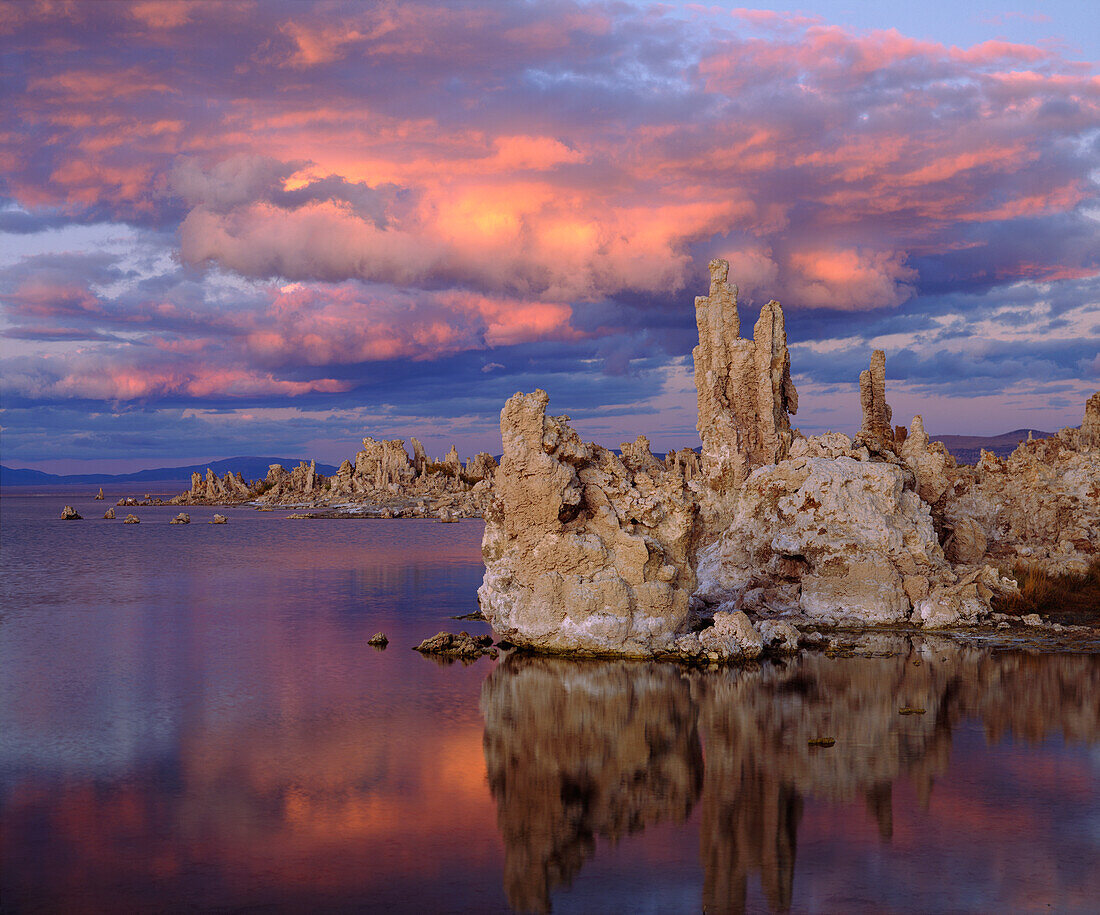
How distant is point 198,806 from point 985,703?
16.4m

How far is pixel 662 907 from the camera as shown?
460 inches

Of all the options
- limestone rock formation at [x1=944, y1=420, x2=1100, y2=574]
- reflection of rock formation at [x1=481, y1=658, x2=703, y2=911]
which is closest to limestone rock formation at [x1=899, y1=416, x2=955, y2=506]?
limestone rock formation at [x1=944, y1=420, x2=1100, y2=574]

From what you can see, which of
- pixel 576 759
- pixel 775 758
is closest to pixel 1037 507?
pixel 775 758

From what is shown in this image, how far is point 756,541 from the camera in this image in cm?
3152

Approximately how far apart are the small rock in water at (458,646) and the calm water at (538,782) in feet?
3.21

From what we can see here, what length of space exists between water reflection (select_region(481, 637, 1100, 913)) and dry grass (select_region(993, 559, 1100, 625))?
5.57m

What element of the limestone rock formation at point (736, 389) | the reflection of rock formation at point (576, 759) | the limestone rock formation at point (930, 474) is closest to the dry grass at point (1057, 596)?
the limestone rock formation at point (930, 474)

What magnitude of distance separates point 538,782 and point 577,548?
9.71 metres

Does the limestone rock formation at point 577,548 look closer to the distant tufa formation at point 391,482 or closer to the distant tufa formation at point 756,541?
the distant tufa formation at point 756,541

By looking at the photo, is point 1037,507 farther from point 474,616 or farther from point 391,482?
point 391,482

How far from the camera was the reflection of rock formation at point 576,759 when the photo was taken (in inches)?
542

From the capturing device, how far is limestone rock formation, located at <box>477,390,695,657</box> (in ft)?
84.4

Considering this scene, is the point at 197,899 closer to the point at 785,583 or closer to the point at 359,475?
the point at 785,583

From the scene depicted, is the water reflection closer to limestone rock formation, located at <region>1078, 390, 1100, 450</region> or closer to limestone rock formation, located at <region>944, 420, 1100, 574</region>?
limestone rock formation, located at <region>944, 420, 1100, 574</region>
